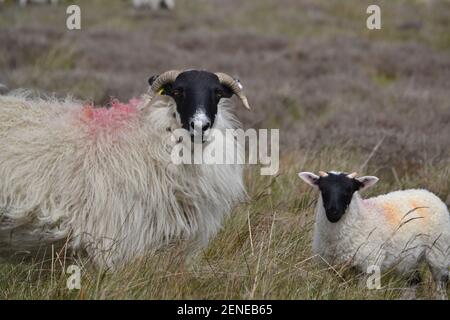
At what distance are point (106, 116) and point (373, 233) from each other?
2.00 meters

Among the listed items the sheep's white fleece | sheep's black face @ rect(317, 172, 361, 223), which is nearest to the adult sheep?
sheep's black face @ rect(317, 172, 361, 223)

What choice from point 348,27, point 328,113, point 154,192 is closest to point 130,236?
point 154,192

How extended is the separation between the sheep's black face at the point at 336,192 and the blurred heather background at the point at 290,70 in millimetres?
415

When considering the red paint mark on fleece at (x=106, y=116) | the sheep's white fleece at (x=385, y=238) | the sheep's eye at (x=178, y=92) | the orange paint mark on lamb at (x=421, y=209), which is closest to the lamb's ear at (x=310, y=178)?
the sheep's white fleece at (x=385, y=238)

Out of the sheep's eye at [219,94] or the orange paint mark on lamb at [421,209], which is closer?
the sheep's eye at [219,94]

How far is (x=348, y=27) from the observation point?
71.5 ft

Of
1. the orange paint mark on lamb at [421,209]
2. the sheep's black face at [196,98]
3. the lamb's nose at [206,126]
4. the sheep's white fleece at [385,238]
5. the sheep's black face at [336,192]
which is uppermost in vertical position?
the sheep's black face at [196,98]

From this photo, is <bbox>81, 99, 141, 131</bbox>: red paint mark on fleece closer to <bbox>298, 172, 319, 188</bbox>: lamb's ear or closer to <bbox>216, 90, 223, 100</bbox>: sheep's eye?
<bbox>216, 90, 223, 100</bbox>: sheep's eye

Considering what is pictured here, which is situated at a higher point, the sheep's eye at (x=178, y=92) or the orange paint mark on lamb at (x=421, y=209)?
the sheep's eye at (x=178, y=92)

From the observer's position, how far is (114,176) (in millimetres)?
4715

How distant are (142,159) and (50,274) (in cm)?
94

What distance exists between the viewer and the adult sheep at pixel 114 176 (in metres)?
4.54

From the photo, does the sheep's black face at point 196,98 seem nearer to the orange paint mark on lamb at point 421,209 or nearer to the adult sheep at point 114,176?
the adult sheep at point 114,176
